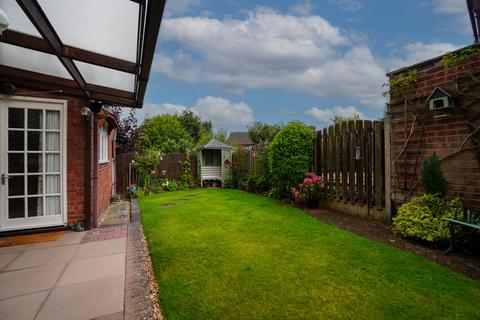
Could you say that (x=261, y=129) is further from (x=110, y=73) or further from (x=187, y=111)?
(x=110, y=73)

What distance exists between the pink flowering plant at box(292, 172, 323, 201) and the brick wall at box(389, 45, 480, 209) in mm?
1800

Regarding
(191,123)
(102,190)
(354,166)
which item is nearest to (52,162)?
(102,190)

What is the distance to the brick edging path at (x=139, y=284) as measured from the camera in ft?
7.01

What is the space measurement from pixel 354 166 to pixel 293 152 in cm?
164

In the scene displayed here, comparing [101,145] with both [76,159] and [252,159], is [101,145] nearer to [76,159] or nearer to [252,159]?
[76,159]

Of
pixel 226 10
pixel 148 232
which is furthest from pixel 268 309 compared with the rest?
pixel 226 10

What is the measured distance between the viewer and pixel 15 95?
4238 mm

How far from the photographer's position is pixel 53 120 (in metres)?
4.58

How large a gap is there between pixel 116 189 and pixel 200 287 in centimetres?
912

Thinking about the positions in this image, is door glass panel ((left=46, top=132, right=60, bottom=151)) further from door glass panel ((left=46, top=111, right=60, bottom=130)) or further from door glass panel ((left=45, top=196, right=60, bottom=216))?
door glass panel ((left=45, top=196, right=60, bottom=216))

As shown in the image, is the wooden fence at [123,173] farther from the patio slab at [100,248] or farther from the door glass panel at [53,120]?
the patio slab at [100,248]

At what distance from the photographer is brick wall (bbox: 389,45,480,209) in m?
3.55

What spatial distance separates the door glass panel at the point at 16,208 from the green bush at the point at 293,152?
5.52 meters

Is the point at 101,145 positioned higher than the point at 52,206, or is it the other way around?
the point at 101,145
